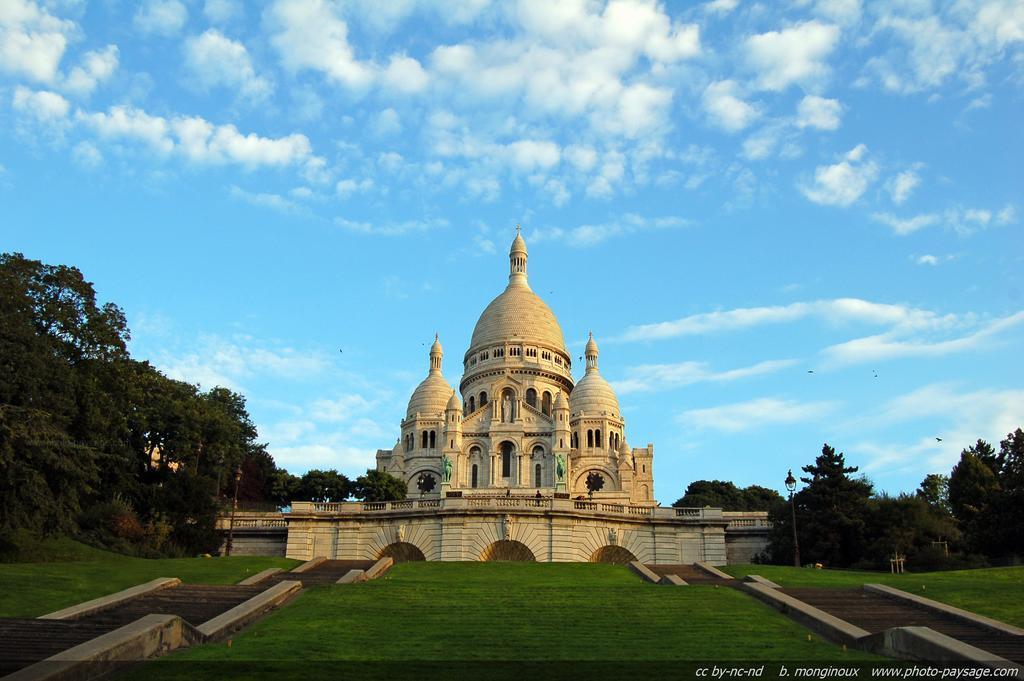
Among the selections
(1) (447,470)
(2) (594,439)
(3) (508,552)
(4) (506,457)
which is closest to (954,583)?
(3) (508,552)

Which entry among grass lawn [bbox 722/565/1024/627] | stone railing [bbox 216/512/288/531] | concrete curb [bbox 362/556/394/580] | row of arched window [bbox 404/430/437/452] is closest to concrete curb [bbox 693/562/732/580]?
grass lawn [bbox 722/565/1024/627]

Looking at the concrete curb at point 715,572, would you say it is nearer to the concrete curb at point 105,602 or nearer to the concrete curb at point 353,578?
the concrete curb at point 353,578

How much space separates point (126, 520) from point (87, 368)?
23.4ft

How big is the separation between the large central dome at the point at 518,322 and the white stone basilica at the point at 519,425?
13 cm

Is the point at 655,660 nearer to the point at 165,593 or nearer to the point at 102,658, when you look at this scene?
the point at 102,658

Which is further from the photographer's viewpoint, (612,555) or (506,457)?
(506,457)

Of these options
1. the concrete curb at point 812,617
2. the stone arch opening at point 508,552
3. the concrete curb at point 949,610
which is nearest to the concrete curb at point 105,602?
the concrete curb at point 812,617

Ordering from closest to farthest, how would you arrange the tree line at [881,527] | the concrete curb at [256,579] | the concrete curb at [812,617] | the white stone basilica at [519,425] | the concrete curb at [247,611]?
1. the concrete curb at [812,617]
2. the concrete curb at [247,611]
3. the concrete curb at [256,579]
4. the tree line at [881,527]
5. the white stone basilica at [519,425]

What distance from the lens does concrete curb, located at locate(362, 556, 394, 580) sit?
29625 millimetres

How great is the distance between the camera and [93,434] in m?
43.2

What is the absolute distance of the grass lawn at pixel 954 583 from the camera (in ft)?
75.7

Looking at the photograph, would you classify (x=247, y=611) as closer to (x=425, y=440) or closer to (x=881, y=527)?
(x=881, y=527)

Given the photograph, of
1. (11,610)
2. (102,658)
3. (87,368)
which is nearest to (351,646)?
(102,658)

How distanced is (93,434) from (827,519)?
33599 mm
